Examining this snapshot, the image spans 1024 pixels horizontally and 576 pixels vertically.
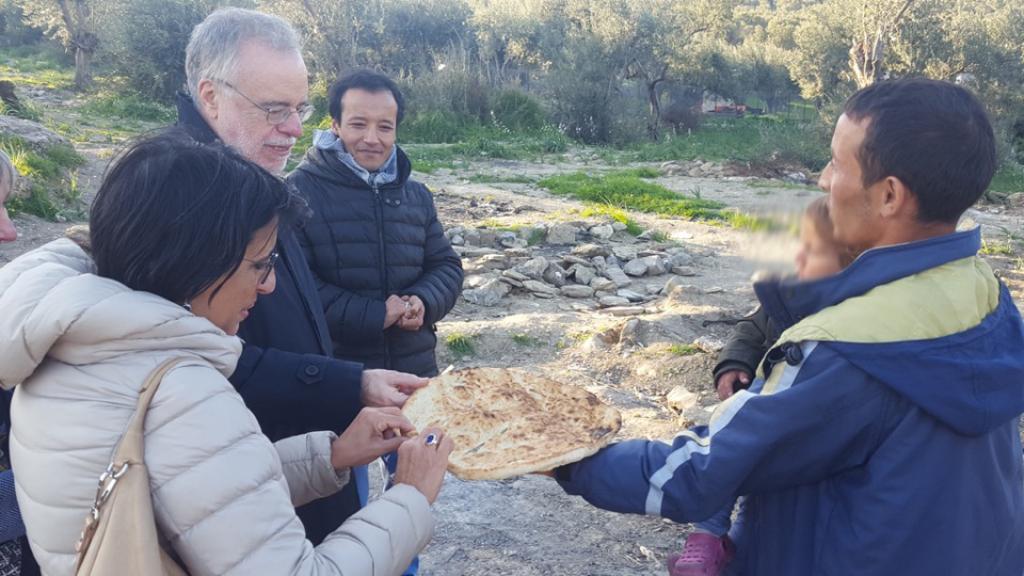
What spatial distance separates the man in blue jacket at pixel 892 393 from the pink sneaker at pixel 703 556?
1.62ft

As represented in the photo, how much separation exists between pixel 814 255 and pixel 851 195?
0.16 meters

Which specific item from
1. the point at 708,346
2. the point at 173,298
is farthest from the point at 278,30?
the point at 708,346

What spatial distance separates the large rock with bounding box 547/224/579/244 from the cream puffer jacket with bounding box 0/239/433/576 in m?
9.38

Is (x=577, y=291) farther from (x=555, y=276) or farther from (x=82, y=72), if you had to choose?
(x=82, y=72)

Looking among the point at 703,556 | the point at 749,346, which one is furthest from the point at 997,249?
the point at 703,556

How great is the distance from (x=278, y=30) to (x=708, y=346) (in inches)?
175

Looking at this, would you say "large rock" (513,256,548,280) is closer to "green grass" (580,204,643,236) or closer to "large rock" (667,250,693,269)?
"large rock" (667,250,693,269)

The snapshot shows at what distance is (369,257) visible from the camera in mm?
3551

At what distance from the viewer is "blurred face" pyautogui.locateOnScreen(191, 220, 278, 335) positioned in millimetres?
1645

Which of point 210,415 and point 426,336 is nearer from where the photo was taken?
→ point 210,415

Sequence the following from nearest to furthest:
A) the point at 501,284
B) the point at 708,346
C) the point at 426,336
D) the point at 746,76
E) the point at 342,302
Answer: the point at 342,302 → the point at 426,336 → the point at 708,346 → the point at 501,284 → the point at 746,76

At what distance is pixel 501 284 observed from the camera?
8773mm

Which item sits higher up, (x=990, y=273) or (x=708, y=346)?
(x=990, y=273)

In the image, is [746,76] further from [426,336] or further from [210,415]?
[210,415]
